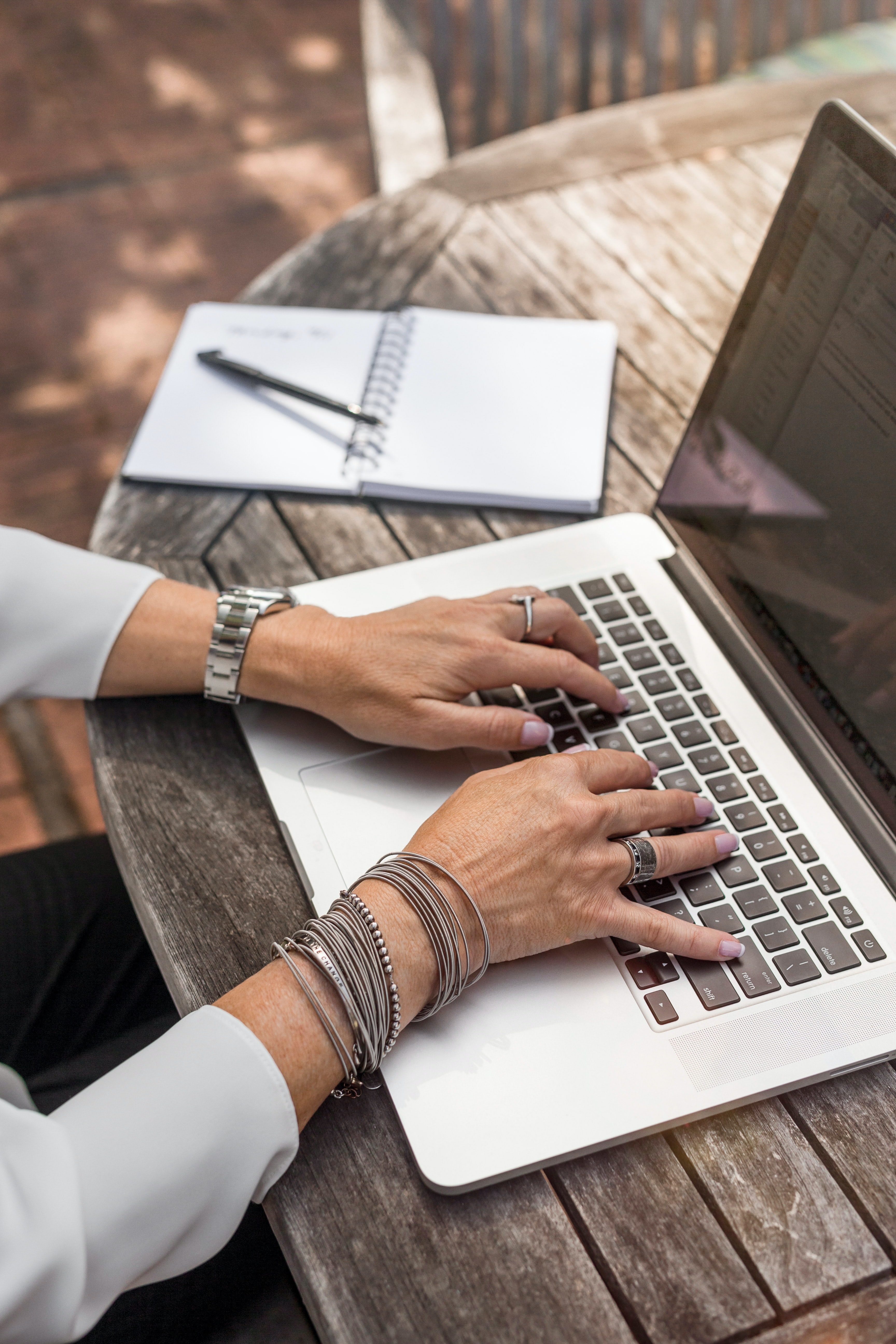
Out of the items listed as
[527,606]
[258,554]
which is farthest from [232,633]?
[527,606]

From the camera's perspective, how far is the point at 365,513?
104 cm

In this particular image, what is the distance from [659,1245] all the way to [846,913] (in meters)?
0.26

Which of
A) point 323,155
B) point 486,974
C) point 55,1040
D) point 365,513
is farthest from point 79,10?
point 486,974

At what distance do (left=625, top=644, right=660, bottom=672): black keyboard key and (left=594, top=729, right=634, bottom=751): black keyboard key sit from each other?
7 centimetres

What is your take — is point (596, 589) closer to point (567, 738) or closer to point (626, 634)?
point (626, 634)

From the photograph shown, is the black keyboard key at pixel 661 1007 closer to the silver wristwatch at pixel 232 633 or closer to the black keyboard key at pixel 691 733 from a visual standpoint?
the black keyboard key at pixel 691 733

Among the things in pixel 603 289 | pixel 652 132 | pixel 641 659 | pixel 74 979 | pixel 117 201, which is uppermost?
pixel 652 132

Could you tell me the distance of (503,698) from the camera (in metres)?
0.89

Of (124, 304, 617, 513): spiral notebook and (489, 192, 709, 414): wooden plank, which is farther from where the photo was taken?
(489, 192, 709, 414): wooden plank

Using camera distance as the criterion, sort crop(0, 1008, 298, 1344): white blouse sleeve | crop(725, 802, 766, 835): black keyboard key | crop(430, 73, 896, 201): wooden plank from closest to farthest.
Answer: crop(0, 1008, 298, 1344): white blouse sleeve < crop(725, 802, 766, 835): black keyboard key < crop(430, 73, 896, 201): wooden plank

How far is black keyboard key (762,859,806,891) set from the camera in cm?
76

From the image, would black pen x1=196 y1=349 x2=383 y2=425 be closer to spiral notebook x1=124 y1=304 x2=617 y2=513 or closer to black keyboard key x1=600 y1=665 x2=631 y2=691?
spiral notebook x1=124 y1=304 x2=617 y2=513

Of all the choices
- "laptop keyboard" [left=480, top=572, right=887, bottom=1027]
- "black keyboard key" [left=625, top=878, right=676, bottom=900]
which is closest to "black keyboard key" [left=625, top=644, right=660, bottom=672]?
"laptop keyboard" [left=480, top=572, right=887, bottom=1027]

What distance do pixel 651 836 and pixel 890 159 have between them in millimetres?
492
